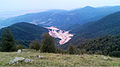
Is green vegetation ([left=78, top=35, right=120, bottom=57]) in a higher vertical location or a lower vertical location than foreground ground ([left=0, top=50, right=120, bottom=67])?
lower

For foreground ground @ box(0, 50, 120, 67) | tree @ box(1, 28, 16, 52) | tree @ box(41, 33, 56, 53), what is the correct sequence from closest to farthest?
1. foreground ground @ box(0, 50, 120, 67)
2. tree @ box(41, 33, 56, 53)
3. tree @ box(1, 28, 16, 52)

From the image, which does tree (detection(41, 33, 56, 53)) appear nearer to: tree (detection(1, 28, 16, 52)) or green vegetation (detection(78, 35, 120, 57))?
tree (detection(1, 28, 16, 52))

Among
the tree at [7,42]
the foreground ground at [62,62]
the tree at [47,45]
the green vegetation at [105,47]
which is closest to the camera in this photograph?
the foreground ground at [62,62]

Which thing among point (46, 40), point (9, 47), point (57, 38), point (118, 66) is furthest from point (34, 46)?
point (57, 38)

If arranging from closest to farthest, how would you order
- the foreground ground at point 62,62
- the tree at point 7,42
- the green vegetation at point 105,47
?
the foreground ground at point 62,62, the tree at point 7,42, the green vegetation at point 105,47

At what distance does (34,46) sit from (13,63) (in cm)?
2869

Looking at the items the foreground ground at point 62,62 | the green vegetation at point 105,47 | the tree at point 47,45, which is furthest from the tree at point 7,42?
the green vegetation at point 105,47

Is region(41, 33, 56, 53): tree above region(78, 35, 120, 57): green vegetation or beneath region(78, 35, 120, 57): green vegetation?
above

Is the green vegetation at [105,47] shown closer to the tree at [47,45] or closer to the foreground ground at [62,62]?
the tree at [47,45]

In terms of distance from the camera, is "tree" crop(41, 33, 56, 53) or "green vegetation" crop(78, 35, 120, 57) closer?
"tree" crop(41, 33, 56, 53)

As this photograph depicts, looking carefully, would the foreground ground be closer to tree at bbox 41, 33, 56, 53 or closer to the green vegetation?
tree at bbox 41, 33, 56, 53

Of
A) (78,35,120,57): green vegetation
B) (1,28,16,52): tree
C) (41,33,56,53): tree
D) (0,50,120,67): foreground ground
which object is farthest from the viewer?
(78,35,120,57): green vegetation

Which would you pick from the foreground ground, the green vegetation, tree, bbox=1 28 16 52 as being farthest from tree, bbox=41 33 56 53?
the green vegetation

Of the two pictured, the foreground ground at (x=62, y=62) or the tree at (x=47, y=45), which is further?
the tree at (x=47, y=45)
